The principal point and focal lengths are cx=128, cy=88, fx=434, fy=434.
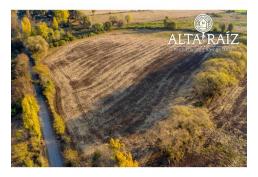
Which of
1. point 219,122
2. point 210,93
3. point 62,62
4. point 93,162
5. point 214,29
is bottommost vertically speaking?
point 93,162

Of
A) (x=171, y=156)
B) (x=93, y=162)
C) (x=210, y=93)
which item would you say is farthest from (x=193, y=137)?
(x=93, y=162)

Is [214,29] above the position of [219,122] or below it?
above

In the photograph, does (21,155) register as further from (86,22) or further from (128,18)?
(128,18)

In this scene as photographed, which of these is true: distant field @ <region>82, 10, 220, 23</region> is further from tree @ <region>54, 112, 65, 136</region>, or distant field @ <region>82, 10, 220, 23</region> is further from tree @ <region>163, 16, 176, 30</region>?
tree @ <region>54, 112, 65, 136</region>

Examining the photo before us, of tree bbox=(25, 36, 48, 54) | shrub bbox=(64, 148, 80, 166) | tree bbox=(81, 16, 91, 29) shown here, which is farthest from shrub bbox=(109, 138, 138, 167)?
tree bbox=(81, 16, 91, 29)

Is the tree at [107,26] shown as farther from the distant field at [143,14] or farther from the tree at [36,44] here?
the tree at [36,44]

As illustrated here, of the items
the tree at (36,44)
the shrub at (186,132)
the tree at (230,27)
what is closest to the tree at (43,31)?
the tree at (36,44)

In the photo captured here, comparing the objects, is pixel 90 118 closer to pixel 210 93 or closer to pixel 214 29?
pixel 210 93

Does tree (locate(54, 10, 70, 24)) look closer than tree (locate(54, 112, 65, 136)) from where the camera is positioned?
No
